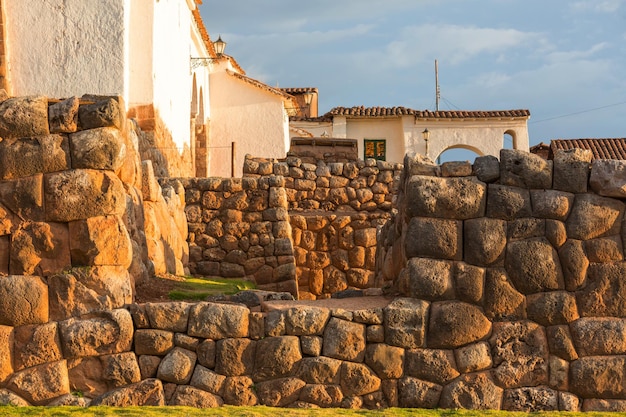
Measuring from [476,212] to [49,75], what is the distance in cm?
1272

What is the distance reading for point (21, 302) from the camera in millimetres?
6941

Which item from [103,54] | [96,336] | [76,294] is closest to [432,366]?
[96,336]

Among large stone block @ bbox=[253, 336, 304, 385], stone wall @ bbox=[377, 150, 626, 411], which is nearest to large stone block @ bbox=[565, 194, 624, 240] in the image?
stone wall @ bbox=[377, 150, 626, 411]

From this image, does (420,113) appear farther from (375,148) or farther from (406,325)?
(406,325)

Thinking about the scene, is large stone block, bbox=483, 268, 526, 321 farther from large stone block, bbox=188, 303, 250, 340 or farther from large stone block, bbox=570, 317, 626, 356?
large stone block, bbox=188, 303, 250, 340

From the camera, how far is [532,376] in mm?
6938

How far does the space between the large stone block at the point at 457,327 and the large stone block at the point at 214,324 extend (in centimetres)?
145

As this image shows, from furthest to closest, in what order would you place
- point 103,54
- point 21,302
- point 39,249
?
point 103,54 < point 39,249 < point 21,302

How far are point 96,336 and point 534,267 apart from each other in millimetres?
3334

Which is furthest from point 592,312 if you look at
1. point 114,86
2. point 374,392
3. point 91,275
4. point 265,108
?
point 265,108

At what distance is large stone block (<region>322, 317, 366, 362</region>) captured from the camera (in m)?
6.95

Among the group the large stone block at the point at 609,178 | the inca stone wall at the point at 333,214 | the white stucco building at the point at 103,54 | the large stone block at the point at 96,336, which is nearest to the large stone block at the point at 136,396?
the large stone block at the point at 96,336

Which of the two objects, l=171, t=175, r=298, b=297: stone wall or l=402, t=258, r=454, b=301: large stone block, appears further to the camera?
l=171, t=175, r=298, b=297: stone wall

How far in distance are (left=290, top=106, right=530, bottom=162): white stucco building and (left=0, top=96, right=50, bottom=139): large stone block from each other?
2732 centimetres
